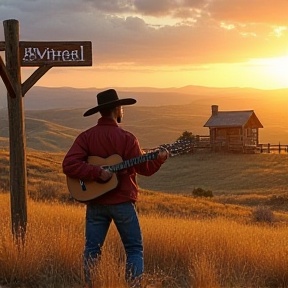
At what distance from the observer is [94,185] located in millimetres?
5059

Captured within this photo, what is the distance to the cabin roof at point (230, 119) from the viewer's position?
54.7 meters

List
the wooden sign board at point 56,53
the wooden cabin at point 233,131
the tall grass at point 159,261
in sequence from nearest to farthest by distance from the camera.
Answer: the tall grass at point 159,261 → the wooden sign board at point 56,53 → the wooden cabin at point 233,131

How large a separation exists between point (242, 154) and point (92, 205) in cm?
4619

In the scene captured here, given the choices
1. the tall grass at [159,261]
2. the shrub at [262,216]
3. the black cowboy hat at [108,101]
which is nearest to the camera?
→ the black cowboy hat at [108,101]

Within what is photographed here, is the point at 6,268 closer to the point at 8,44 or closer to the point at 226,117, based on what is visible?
the point at 8,44

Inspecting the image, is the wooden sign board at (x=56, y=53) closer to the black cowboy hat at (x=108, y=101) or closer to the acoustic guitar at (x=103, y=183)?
the black cowboy hat at (x=108, y=101)

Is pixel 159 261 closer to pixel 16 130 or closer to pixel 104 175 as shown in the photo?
pixel 104 175

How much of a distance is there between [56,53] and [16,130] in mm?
1016

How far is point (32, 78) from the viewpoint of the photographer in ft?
22.3

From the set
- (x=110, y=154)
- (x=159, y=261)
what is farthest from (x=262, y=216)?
(x=110, y=154)

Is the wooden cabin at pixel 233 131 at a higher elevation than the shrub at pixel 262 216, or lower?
higher

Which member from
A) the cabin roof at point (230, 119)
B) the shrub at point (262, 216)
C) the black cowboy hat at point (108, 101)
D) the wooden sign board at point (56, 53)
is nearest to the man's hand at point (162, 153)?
the black cowboy hat at point (108, 101)

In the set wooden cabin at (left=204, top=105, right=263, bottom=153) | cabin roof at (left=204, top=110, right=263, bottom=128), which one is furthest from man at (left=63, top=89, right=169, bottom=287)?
cabin roof at (left=204, top=110, right=263, bottom=128)

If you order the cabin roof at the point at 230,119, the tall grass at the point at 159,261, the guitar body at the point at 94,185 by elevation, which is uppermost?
the cabin roof at the point at 230,119
